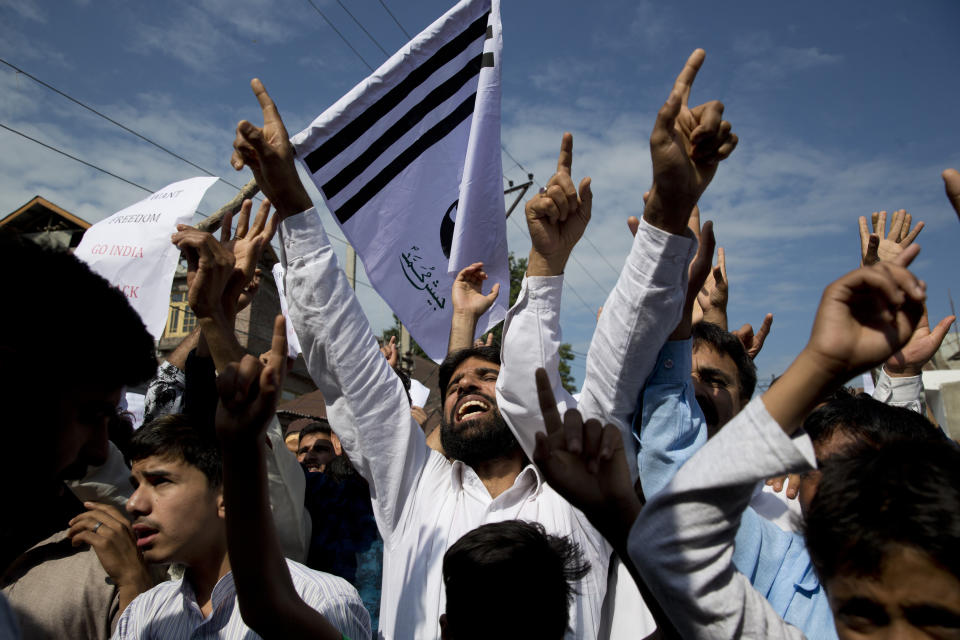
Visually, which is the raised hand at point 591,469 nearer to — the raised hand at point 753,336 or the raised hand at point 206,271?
the raised hand at point 206,271

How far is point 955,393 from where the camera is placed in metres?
6.44

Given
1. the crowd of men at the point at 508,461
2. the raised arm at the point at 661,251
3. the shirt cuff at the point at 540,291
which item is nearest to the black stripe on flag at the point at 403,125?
the crowd of men at the point at 508,461

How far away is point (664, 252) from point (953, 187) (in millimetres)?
707

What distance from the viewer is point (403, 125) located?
315 cm

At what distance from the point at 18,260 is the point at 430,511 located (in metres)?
1.54

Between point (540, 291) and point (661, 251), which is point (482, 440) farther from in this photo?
point (661, 251)

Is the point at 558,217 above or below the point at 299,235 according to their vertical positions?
below

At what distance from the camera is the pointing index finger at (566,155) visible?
7.18 feet

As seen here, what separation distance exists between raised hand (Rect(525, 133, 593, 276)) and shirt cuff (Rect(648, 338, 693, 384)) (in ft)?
1.64

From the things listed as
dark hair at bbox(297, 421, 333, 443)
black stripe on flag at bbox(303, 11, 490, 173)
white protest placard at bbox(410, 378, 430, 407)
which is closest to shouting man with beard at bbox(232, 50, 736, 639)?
black stripe on flag at bbox(303, 11, 490, 173)

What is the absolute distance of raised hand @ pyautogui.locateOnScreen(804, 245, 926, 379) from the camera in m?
1.04

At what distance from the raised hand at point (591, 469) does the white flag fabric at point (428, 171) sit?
179 cm

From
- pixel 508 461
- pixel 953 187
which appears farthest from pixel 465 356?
pixel 953 187

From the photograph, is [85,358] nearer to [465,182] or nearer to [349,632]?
[349,632]
